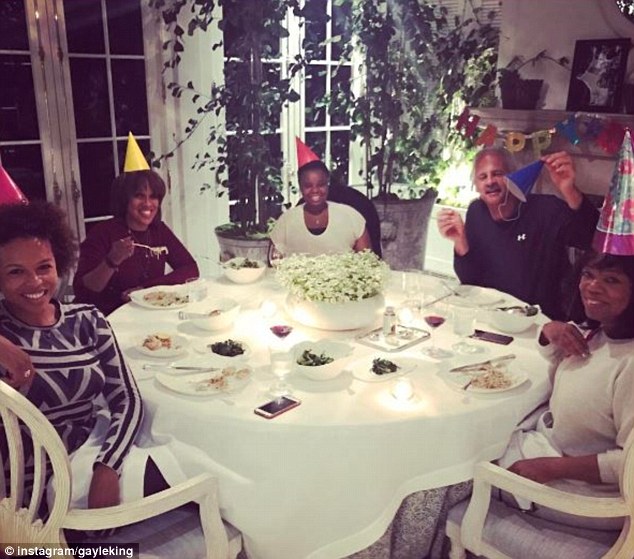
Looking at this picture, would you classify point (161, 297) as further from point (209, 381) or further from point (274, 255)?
point (209, 381)

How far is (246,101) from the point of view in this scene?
3832 millimetres

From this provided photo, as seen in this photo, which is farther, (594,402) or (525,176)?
(525,176)

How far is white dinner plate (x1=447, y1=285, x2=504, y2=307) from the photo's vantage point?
234 centimetres

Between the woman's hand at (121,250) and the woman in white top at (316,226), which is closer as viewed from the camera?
the woman's hand at (121,250)

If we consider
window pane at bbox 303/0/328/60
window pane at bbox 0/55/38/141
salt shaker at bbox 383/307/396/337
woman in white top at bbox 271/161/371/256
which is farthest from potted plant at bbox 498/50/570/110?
window pane at bbox 0/55/38/141

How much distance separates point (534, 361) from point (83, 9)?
342 centimetres

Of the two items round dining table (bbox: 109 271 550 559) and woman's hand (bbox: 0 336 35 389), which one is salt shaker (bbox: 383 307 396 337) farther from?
woman's hand (bbox: 0 336 35 389)

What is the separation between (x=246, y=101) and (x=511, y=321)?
2363 mm

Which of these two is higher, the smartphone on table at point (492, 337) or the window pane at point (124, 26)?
the window pane at point (124, 26)

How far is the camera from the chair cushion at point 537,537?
1429 millimetres

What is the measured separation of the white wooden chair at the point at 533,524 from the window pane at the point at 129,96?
11.2ft

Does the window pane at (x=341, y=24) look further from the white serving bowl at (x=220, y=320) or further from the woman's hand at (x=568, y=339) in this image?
the woman's hand at (x=568, y=339)

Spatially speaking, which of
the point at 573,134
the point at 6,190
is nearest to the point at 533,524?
the point at 6,190

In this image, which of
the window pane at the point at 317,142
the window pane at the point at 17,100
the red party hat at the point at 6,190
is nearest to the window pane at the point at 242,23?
the window pane at the point at 17,100
